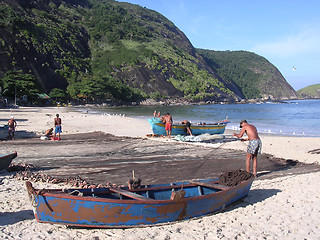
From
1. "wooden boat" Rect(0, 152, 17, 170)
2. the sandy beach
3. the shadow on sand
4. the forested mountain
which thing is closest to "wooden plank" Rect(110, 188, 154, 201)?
the sandy beach

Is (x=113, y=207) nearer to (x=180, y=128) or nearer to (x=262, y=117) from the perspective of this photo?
(x=180, y=128)

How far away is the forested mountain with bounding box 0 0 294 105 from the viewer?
82.6 m

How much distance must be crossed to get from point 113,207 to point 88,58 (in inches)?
4844

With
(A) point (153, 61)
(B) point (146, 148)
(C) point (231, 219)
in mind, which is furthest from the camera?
(A) point (153, 61)

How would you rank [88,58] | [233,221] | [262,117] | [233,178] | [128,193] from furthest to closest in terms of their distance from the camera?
1. [88,58]
2. [262,117]
3. [233,178]
4. [233,221]
5. [128,193]

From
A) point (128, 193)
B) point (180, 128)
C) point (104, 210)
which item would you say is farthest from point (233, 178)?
point (180, 128)

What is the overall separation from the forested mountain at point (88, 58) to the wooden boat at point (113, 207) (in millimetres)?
59047

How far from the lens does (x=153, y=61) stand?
129125 mm

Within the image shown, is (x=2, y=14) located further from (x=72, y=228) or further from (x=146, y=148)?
(x=72, y=228)

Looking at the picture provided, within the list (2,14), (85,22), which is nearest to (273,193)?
(2,14)

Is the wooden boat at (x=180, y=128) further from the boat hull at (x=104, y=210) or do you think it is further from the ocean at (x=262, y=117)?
the boat hull at (x=104, y=210)

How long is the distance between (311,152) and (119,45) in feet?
450

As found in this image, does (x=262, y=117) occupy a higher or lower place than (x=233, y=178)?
lower

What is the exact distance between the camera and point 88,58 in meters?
122
